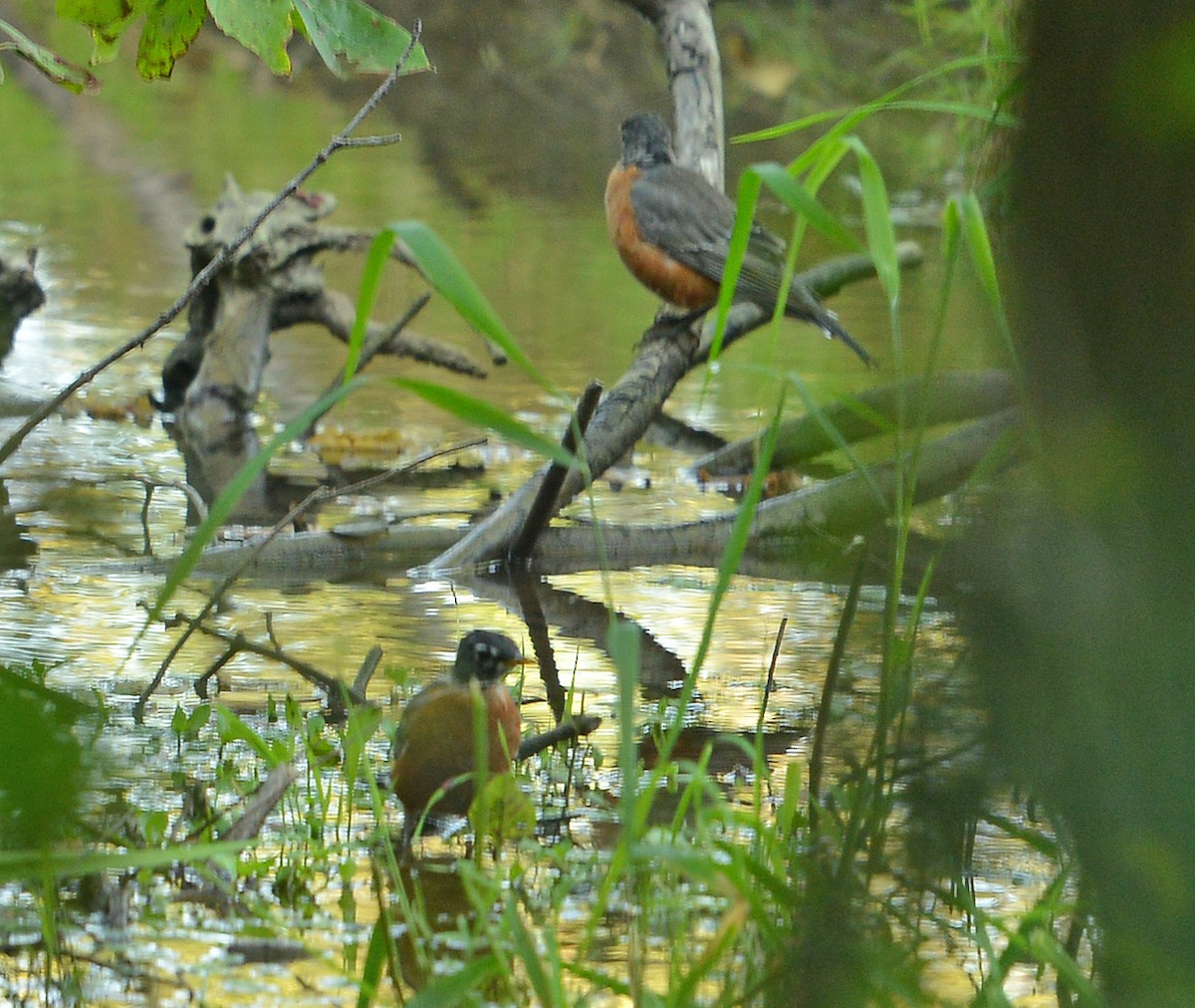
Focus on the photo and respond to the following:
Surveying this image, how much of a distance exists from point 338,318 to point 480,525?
8.02ft

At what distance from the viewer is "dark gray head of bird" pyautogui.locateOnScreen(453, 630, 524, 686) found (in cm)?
315

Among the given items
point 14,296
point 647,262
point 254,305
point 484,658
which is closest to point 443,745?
point 484,658

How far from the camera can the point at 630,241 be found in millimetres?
6383

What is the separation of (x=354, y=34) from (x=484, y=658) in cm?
107

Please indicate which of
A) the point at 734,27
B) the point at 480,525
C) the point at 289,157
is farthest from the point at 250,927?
the point at 734,27

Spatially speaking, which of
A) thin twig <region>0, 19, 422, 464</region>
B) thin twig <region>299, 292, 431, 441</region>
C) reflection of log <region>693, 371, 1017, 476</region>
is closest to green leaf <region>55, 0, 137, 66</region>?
thin twig <region>0, 19, 422, 464</region>

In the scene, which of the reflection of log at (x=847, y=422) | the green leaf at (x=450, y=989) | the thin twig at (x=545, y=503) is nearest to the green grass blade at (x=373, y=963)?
the green leaf at (x=450, y=989)

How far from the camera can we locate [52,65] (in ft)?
8.77

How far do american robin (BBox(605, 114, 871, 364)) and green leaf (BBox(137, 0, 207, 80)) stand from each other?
10.7 ft

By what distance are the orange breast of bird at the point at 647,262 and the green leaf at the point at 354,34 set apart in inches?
133

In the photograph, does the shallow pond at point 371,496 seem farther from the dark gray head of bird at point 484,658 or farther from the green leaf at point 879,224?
the dark gray head of bird at point 484,658

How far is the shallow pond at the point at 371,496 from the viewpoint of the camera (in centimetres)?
363

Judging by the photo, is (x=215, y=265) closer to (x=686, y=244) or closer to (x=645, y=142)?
(x=686, y=244)

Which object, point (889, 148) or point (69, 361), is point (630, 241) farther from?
point (889, 148)
